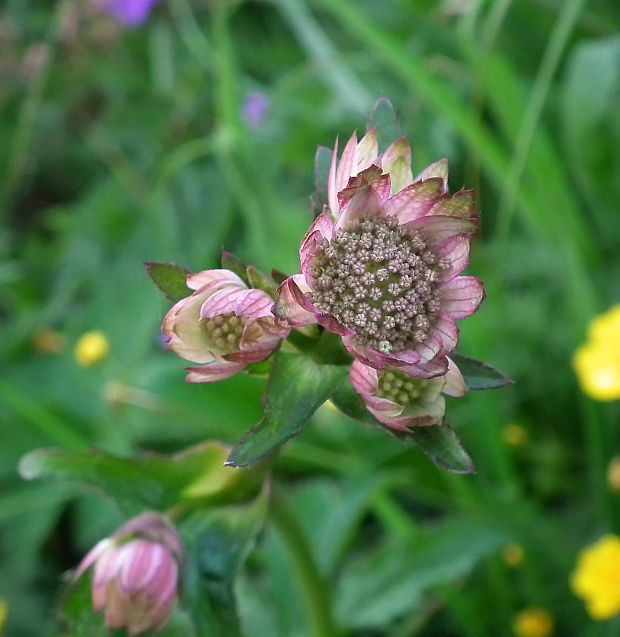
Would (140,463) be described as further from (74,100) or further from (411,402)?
(74,100)

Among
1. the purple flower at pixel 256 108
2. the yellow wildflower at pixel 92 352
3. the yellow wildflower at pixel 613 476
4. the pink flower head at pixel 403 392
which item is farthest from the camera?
the purple flower at pixel 256 108

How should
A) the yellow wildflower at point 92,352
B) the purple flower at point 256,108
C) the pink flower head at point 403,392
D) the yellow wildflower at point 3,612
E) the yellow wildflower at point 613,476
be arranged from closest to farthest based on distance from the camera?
the pink flower head at point 403,392, the yellow wildflower at point 613,476, the yellow wildflower at point 3,612, the yellow wildflower at point 92,352, the purple flower at point 256,108

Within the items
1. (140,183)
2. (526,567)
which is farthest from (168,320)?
(140,183)

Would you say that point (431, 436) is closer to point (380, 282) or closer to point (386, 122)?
point (380, 282)

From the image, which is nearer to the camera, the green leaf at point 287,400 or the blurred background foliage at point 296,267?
the green leaf at point 287,400

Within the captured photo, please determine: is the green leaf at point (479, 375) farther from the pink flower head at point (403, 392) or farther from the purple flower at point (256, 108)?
the purple flower at point (256, 108)

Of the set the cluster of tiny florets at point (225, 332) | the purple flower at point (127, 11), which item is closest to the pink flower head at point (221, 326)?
the cluster of tiny florets at point (225, 332)

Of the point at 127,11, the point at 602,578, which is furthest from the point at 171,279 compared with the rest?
the point at 127,11
